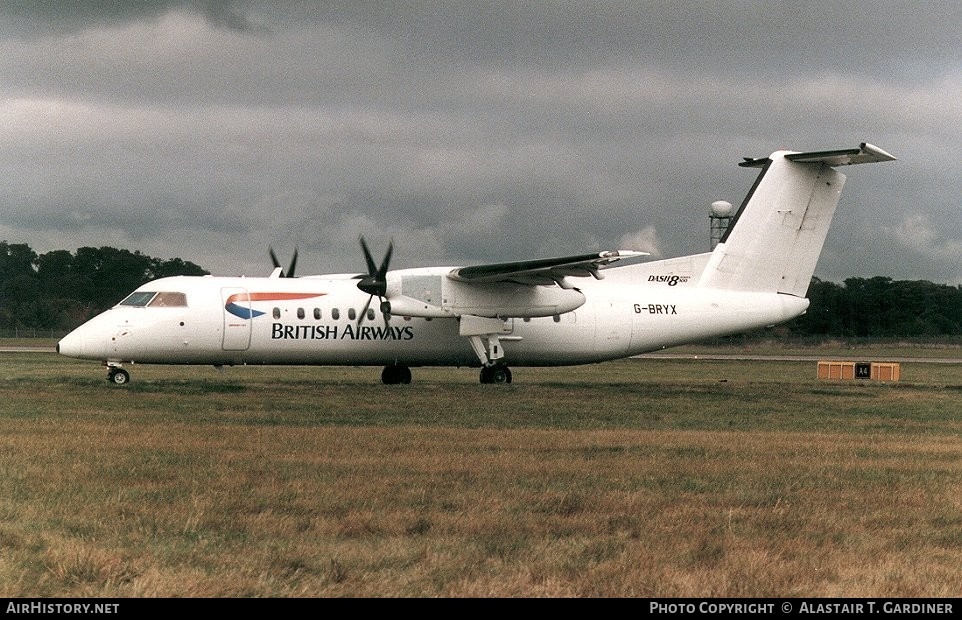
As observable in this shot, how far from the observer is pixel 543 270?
29.8 metres

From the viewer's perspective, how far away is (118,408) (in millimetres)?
20609

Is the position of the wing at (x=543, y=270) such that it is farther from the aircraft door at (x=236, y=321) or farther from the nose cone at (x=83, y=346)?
the nose cone at (x=83, y=346)

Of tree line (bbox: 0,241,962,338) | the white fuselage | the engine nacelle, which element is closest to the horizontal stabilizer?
the white fuselage

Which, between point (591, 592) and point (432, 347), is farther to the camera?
point (432, 347)

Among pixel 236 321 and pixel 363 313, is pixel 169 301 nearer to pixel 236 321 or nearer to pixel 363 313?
pixel 236 321

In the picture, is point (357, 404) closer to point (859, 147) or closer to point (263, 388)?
point (263, 388)

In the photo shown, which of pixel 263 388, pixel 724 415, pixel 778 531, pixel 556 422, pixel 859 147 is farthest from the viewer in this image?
pixel 859 147

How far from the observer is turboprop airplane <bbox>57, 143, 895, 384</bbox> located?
28.9 m

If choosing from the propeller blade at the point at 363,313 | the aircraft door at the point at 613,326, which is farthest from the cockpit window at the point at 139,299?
the aircraft door at the point at 613,326

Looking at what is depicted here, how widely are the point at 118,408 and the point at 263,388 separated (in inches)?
306

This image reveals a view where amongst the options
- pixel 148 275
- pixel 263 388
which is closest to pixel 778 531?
pixel 263 388

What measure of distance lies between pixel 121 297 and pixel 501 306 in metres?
65.5

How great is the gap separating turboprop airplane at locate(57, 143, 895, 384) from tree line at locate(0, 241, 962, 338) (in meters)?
56.4

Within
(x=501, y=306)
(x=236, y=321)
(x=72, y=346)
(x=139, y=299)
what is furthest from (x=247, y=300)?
(x=501, y=306)
